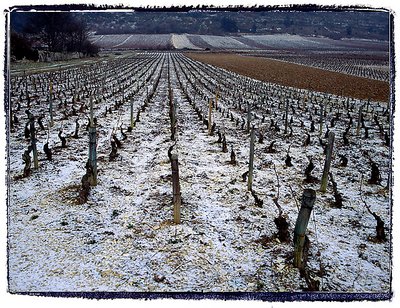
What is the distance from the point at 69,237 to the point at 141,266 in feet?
3.79

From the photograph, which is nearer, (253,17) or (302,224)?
(302,224)

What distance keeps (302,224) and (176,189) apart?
1844mm

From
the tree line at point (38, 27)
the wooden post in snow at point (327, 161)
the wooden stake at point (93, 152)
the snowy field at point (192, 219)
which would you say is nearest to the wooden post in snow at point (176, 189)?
the snowy field at point (192, 219)

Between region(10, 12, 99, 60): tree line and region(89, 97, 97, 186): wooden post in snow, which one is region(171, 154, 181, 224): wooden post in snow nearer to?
region(89, 97, 97, 186): wooden post in snow

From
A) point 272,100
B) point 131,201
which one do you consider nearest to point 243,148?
point 131,201

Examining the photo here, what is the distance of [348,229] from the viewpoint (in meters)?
4.81

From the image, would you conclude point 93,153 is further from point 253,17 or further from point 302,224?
point 302,224

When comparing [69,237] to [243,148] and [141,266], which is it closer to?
[141,266]

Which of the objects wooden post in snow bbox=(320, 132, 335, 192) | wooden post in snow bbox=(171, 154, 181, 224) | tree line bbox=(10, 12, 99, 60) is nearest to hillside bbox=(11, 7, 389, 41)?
tree line bbox=(10, 12, 99, 60)

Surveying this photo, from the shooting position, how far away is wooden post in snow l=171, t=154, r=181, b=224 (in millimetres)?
4438

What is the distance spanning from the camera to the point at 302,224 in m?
3.39

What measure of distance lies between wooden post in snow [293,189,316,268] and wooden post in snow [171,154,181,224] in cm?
A: 172

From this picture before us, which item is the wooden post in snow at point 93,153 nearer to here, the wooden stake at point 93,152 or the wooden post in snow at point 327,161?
the wooden stake at point 93,152

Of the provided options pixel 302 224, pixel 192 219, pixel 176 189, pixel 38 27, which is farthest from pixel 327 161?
pixel 38 27
